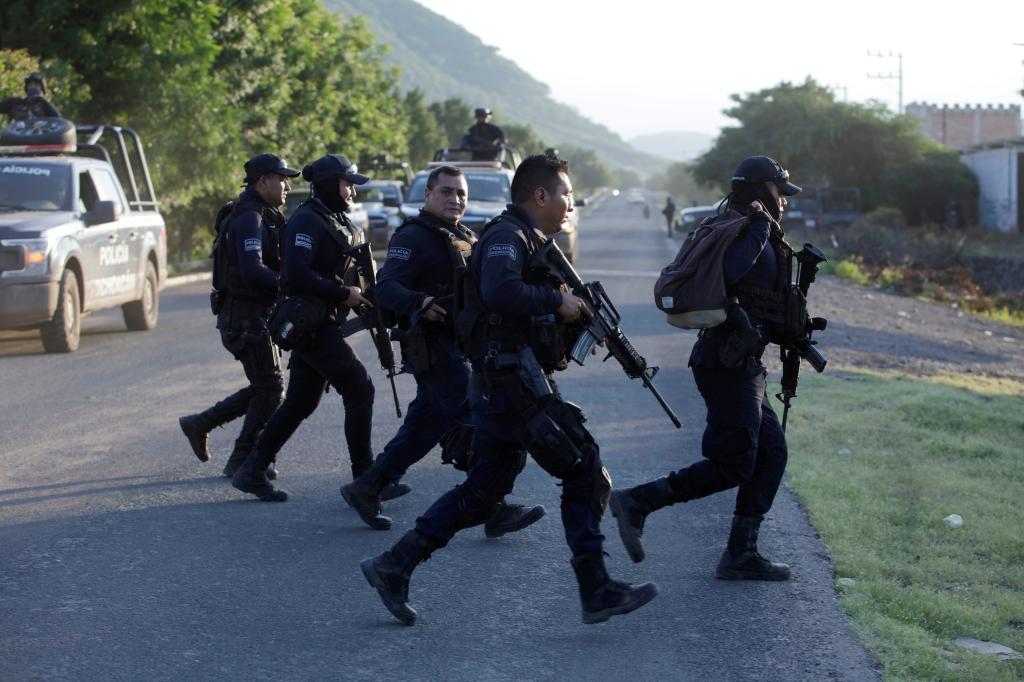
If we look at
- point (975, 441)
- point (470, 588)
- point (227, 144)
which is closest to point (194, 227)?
point (227, 144)

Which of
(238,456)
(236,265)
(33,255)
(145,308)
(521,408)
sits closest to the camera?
(521,408)

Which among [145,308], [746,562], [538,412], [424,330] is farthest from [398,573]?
[145,308]

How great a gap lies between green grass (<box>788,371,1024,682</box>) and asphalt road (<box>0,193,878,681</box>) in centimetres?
18

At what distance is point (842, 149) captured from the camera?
6506 centimetres

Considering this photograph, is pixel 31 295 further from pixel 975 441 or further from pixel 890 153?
pixel 890 153

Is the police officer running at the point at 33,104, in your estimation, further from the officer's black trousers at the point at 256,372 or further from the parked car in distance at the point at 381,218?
the parked car in distance at the point at 381,218

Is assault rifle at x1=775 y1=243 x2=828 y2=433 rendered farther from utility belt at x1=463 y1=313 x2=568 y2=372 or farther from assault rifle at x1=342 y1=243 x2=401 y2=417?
assault rifle at x1=342 y1=243 x2=401 y2=417

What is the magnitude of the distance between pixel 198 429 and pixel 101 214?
6.62 meters

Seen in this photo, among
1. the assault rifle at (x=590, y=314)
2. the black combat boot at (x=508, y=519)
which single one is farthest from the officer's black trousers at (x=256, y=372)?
the assault rifle at (x=590, y=314)

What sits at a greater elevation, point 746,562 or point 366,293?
point 366,293

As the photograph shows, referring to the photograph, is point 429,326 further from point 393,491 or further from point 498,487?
point 393,491

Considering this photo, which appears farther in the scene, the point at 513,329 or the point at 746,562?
the point at 746,562

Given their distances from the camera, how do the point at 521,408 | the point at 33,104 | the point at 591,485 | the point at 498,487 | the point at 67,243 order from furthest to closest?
the point at 33,104
the point at 67,243
the point at 498,487
the point at 591,485
the point at 521,408

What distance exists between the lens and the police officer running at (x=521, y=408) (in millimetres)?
5168
